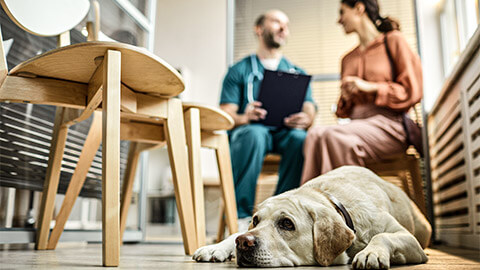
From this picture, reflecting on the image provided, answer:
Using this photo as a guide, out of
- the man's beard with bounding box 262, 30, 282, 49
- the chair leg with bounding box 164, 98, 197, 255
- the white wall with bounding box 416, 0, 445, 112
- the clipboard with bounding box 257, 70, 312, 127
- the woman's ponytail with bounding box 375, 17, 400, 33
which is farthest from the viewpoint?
the white wall with bounding box 416, 0, 445, 112

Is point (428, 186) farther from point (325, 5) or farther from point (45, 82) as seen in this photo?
point (45, 82)

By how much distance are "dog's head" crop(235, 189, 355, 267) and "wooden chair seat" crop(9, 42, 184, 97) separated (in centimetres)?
48

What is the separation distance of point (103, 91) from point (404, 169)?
5.77ft

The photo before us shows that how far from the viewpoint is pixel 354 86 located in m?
2.33

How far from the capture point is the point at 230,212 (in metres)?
1.86

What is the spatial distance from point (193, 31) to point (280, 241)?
4441 millimetres

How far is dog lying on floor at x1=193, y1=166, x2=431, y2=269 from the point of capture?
99 cm

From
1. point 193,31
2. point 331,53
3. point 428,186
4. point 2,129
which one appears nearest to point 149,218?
point 193,31

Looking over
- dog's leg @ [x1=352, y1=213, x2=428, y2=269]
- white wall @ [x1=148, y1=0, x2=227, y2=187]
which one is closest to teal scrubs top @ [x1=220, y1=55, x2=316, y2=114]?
dog's leg @ [x1=352, y1=213, x2=428, y2=269]

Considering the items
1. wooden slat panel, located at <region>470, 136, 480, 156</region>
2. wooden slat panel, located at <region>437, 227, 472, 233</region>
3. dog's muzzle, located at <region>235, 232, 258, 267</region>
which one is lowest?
wooden slat panel, located at <region>437, 227, 472, 233</region>

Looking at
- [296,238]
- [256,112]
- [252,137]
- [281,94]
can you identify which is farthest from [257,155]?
[296,238]

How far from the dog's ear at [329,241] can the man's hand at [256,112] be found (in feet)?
4.44

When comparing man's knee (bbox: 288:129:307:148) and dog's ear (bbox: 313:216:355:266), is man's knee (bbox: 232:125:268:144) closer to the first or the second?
man's knee (bbox: 288:129:307:148)

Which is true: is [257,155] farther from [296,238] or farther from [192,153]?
[296,238]
